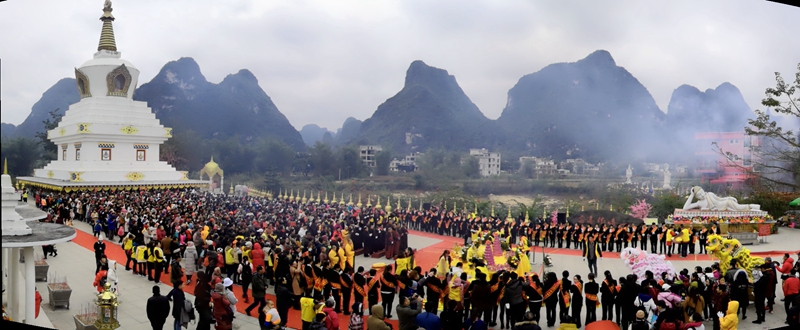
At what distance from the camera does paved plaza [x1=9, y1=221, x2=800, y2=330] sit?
806cm

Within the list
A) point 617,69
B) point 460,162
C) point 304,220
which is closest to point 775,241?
point 304,220

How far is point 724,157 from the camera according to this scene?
38375mm

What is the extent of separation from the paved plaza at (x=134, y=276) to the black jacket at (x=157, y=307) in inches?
49.6

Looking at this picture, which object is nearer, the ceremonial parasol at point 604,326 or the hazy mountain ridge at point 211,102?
the ceremonial parasol at point 604,326

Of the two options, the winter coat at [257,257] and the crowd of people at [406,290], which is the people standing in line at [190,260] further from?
the winter coat at [257,257]

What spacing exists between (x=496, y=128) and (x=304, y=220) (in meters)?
82.9

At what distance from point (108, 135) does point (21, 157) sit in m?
13.2

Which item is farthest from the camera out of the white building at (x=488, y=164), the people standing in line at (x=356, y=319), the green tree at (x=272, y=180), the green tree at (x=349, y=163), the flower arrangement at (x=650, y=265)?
the white building at (x=488, y=164)

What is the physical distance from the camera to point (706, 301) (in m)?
8.13

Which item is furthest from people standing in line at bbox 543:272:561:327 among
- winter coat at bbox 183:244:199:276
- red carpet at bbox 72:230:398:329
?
winter coat at bbox 183:244:199:276

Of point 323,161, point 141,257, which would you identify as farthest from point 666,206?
point 323,161

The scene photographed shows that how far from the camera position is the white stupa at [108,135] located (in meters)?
26.0

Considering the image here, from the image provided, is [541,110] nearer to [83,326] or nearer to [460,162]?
[460,162]

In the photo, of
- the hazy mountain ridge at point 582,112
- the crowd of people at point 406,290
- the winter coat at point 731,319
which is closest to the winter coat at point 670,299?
the crowd of people at point 406,290
